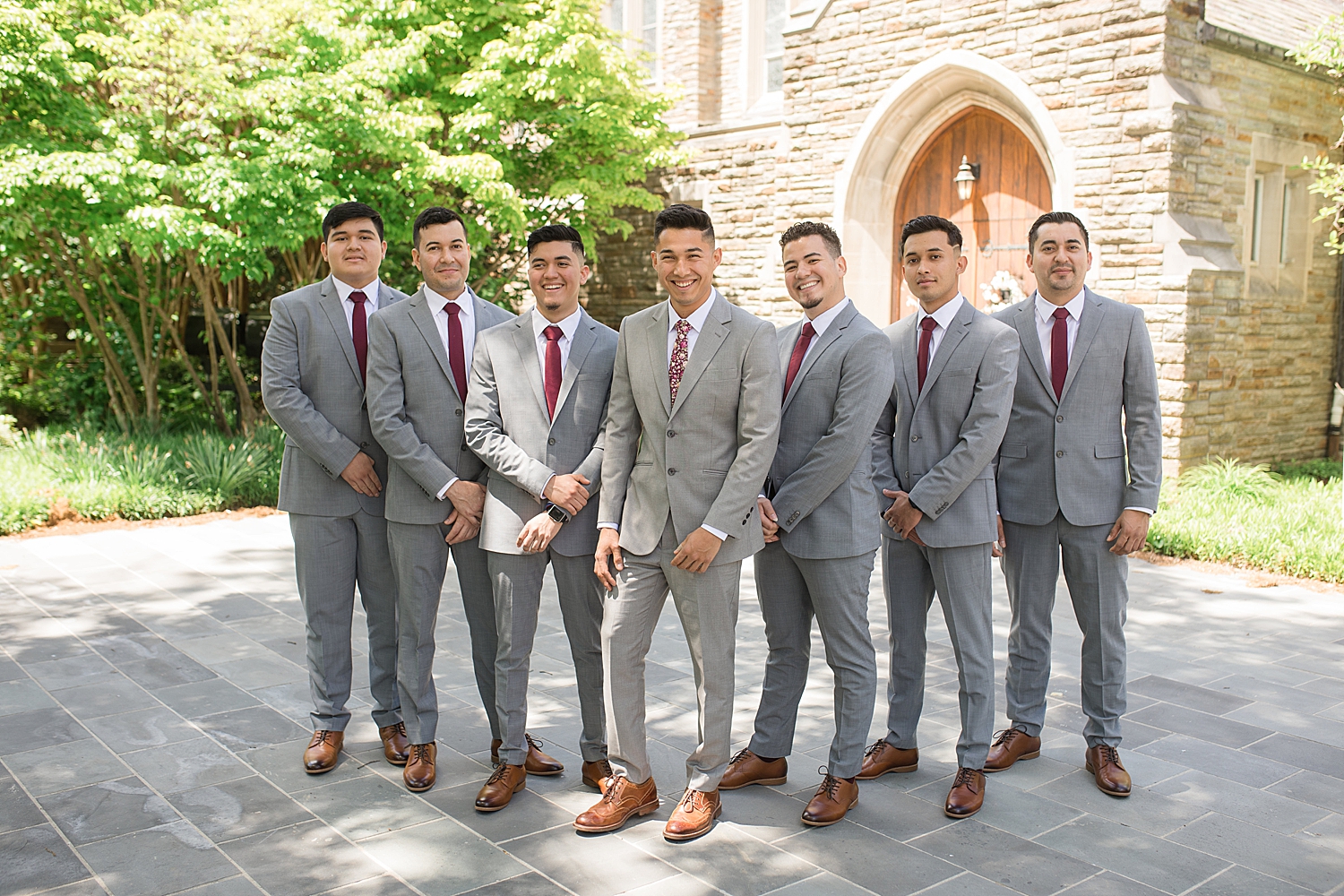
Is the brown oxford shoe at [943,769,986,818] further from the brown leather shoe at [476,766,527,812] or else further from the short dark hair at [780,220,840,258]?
the short dark hair at [780,220,840,258]

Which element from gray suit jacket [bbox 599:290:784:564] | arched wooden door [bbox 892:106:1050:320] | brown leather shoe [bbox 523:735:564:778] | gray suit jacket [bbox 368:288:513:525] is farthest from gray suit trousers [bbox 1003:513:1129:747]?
arched wooden door [bbox 892:106:1050:320]

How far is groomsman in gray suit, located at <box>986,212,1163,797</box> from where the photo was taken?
13.7 ft

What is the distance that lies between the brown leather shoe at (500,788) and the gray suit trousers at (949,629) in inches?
56.0

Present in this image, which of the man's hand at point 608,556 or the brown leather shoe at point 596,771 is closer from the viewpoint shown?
the man's hand at point 608,556

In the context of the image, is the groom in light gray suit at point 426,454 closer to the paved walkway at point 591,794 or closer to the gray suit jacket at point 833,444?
the paved walkway at point 591,794

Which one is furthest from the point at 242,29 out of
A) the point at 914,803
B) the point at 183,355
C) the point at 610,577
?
the point at 914,803

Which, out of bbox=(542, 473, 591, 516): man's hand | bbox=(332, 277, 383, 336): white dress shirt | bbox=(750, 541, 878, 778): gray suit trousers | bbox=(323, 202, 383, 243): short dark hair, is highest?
bbox=(323, 202, 383, 243): short dark hair

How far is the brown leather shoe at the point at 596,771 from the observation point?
4.11m

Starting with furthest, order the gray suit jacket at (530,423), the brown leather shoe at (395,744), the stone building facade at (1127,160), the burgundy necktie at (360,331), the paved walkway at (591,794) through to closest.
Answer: the stone building facade at (1127,160) → the burgundy necktie at (360,331) → the brown leather shoe at (395,744) → the gray suit jacket at (530,423) → the paved walkway at (591,794)

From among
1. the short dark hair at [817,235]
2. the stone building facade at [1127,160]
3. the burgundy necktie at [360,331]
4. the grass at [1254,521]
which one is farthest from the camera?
the stone building facade at [1127,160]

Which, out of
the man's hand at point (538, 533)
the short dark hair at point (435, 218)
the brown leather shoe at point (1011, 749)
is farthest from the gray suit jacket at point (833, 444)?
the short dark hair at point (435, 218)

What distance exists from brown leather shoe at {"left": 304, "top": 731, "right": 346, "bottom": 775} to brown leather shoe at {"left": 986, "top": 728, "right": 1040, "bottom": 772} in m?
2.51

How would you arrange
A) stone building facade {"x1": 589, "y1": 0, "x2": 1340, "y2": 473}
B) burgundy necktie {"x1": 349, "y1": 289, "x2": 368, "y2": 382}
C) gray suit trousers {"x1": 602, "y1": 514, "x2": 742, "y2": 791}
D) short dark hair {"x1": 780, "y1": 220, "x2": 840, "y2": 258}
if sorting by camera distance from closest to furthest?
gray suit trousers {"x1": 602, "y1": 514, "x2": 742, "y2": 791}
short dark hair {"x1": 780, "y1": 220, "x2": 840, "y2": 258}
burgundy necktie {"x1": 349, "y1": 289, "x2": 368, "y2": 382}
stone building facade {"x1": 589, "y1": 0, "x2": 1340, "y2": 473}

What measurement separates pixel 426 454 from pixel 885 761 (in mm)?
2071
